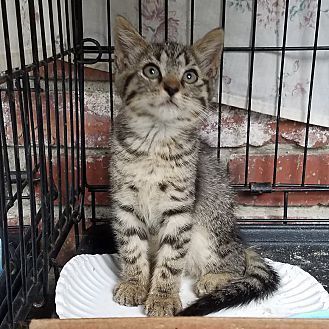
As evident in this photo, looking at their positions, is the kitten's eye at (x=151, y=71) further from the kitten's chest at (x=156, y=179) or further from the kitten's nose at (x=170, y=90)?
the kitten's chest at (x=156, y=179)

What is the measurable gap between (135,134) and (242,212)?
19.9 inches

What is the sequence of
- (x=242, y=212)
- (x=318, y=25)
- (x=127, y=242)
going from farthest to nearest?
(x=242, y=212), (x=318, y=25), (x=127, y=242)

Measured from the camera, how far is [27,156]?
2.75 feet

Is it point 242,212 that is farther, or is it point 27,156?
point 242,212

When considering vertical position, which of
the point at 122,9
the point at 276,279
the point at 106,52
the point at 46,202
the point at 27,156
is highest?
the point at 122,9

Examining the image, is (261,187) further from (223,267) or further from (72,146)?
(72,146)

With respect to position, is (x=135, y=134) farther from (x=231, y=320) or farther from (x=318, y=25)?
(x=318, y=25)

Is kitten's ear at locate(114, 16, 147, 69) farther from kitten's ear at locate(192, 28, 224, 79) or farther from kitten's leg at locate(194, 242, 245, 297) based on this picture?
kitten's leg at locate(194, 242, 245, 297)

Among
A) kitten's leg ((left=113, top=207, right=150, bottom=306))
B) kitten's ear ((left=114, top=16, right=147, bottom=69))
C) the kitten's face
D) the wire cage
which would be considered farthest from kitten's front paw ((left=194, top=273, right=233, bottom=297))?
kitten's ear ((left=114, top=16, right=147, bottom=69))

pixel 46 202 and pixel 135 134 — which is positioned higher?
pixel 135 134

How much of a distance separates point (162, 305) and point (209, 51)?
492 millimetres

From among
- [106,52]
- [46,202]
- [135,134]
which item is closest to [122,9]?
[106,52]

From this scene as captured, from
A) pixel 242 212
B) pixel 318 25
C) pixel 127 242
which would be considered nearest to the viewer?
pixel 127 242

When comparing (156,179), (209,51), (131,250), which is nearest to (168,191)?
(156,179)
